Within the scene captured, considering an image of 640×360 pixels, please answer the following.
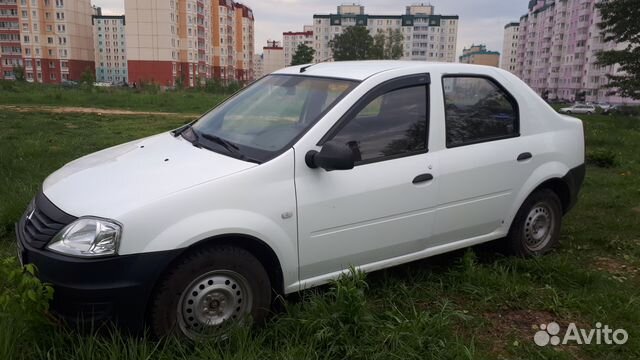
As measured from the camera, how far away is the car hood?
283 cm

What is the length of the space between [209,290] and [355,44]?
6569cm

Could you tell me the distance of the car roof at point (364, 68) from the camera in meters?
3.82

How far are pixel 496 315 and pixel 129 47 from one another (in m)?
74.9

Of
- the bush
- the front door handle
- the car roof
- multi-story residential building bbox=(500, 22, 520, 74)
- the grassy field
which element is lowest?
the grassy field

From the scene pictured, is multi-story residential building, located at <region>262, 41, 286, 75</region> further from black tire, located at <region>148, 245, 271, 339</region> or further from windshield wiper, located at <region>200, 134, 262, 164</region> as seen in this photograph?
black tire, located at <region>148, 245, 271, 339</region>

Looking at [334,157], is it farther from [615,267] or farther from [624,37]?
[624,37]

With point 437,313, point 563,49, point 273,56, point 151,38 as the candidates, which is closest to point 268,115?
point 437,313

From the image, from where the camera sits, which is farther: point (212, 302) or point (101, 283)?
point (212, 302)

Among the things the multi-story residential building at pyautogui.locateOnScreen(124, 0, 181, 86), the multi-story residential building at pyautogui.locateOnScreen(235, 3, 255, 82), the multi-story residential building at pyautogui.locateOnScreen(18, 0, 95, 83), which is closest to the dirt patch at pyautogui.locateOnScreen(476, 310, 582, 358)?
the multi-story residential building at pyautogui.locateOnScreen(124, 0, 181, 86)

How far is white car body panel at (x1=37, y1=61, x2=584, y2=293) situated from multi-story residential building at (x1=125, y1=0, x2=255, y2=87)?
5730cm

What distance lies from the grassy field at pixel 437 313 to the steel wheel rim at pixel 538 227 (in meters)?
0.16

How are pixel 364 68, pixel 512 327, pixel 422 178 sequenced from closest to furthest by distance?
pixel 512 327, pixel 422 178, pixel 364 68

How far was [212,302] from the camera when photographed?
9.80 feet

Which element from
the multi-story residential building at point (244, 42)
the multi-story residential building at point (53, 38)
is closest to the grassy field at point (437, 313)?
the multi-story residential building at point (53, 38)
